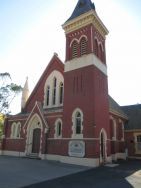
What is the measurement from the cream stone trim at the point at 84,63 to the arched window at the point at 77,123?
187 inches

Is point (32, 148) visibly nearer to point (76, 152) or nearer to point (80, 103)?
point (76, 152)

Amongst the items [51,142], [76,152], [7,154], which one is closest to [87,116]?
[76,152]

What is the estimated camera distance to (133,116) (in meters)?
28.9

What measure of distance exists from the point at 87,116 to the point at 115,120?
818 centimetres

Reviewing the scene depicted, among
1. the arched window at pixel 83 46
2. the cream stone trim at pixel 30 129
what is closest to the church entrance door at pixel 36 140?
the cream stone trim at pixel 30 129

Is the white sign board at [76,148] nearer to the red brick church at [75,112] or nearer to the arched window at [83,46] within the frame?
the red brick church at [75,112]

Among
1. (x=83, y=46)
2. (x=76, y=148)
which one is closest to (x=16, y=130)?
(x=76, y=148)

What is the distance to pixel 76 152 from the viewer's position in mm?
17312

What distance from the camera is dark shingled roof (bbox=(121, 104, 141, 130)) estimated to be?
86.8 ft

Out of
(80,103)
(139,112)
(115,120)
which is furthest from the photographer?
(139,112)

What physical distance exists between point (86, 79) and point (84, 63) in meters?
1.86

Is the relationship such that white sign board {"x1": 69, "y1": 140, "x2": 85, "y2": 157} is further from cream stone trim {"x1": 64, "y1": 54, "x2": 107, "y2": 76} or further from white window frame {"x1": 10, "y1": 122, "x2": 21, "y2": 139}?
white window frame {"x1": 10, "y1": 122, "x2": 21, "y2": 139}

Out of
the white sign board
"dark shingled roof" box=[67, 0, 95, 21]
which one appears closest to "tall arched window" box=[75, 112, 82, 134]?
the white sign board

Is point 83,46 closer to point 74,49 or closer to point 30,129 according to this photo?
point 74,49
